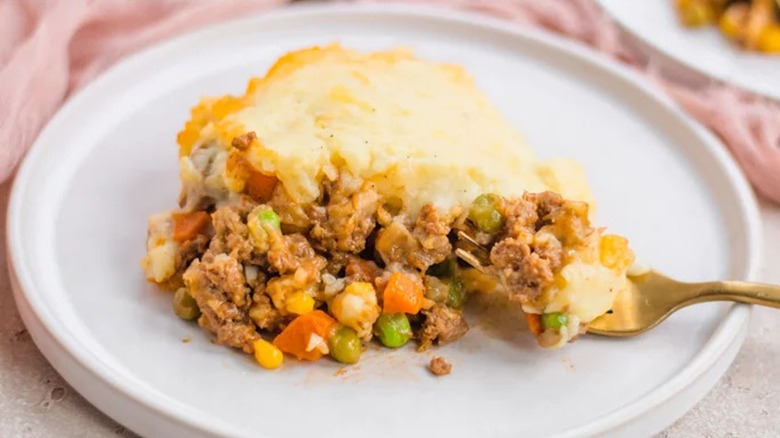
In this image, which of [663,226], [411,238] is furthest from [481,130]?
[663,226]

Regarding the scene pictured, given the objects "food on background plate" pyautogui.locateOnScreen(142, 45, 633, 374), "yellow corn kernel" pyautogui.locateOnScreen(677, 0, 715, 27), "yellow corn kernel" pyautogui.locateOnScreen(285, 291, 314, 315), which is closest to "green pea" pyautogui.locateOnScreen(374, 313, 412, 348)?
"food on background plate" pyautogui.locateOnScreen(142, 45, 633, 374)

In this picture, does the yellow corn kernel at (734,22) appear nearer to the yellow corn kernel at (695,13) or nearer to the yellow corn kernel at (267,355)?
the yellow corn kernel at (695,13)

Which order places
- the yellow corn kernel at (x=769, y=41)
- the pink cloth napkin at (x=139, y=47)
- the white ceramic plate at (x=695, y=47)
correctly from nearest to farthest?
the pink cloth napkin at (x=139, y=47) → the white ceramic plate at (x=695, y=47) → the yellow corn kernel at (x=769, y=41)

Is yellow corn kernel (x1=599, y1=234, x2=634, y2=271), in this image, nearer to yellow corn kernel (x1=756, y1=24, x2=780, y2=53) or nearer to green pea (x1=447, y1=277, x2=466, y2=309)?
green pea (x1=447, y1=277, x2=466, y2=309)

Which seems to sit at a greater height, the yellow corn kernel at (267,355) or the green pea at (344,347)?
the green pea at (344,347)

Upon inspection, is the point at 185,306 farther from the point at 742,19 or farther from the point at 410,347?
the point at 742,19

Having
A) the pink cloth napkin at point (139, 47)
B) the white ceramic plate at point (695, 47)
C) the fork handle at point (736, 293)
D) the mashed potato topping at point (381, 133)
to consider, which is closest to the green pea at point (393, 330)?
the mashed potato topping at point (381, 133)
